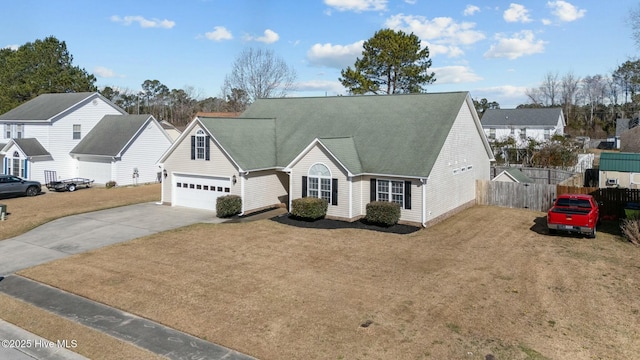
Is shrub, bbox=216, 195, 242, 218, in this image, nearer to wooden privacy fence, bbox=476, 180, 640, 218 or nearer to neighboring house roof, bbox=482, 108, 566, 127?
wooden privacy fence, bbox=476, 180, 640, 218

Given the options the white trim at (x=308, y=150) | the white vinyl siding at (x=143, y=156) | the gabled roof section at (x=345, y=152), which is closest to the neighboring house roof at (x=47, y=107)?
the white vinyl siding at (x=143, y=156)

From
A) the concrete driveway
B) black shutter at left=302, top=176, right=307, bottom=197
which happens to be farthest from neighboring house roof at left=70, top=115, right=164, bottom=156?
black shutter at left=302, top=176, right=307, bottom=197

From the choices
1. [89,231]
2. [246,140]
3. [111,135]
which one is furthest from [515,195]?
[111,135]

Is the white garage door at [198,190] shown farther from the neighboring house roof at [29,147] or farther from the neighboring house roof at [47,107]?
the neighboring house roof at [47,107]

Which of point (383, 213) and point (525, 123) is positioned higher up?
point (525, 123)

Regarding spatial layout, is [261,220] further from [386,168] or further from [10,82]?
[10,82]

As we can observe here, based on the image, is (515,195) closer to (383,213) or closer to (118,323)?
(383,213)
